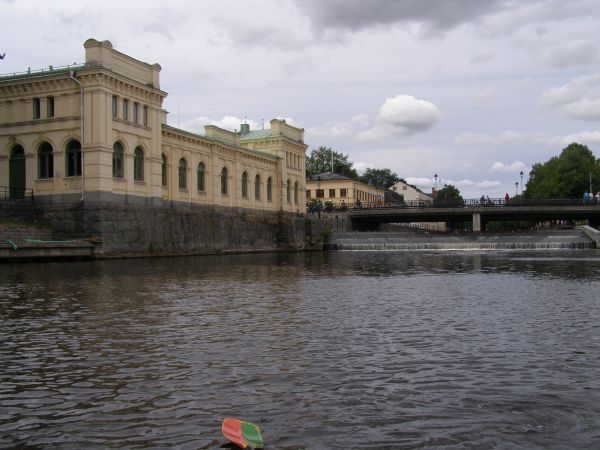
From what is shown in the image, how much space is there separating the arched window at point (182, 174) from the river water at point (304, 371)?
1594 inches

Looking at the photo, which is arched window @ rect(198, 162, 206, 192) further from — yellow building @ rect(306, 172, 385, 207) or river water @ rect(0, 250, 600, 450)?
yellow building @ rect(306, 172, 385, 207)

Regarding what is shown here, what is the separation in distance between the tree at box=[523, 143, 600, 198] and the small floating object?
396 feet

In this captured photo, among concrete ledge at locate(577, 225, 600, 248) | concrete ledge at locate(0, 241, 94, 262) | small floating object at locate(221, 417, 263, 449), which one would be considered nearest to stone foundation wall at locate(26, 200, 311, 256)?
concrete ledge at locate(0, 241, 94, 262)

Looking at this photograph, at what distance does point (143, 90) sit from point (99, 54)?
5052mm

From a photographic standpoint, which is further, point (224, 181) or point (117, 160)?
point (224, 181)

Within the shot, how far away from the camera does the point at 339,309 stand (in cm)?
1546

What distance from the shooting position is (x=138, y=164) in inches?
1930

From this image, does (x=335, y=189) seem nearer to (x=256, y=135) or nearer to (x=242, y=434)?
(x=256, y=135)

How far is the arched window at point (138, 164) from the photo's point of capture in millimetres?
48456

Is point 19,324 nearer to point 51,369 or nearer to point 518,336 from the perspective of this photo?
point 51,369

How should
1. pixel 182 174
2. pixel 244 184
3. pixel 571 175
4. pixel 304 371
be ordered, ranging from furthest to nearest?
1. pixel 571 175
2. pixel 244 184
3. pixel 182 174
4. pixel 304 371

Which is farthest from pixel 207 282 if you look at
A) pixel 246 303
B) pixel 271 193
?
pixel 271 193

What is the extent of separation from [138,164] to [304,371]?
42.3 metres

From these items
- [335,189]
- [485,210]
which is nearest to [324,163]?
[335,189]
